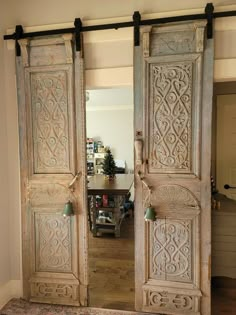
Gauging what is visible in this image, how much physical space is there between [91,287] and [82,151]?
144cm

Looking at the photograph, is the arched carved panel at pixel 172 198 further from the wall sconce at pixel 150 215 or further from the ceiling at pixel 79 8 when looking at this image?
the ceiling at pixel 79 8

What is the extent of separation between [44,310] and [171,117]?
6.48 feet

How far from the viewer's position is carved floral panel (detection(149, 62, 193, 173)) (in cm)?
209

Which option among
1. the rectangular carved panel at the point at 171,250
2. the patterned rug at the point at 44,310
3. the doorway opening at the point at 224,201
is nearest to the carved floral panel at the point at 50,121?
the rectangular carved panel at the point at 171,250

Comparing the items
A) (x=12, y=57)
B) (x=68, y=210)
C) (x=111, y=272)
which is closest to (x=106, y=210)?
(x=111, y=272)

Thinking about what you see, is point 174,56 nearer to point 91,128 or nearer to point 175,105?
point 175,105

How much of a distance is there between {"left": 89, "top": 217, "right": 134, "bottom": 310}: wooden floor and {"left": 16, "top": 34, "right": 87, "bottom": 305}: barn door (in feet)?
0.97

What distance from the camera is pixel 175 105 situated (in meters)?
2.11

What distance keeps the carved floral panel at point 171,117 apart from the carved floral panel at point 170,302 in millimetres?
1035

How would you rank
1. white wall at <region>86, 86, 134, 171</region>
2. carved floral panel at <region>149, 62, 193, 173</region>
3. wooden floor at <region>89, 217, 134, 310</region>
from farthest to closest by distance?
white wall at <region>86, 86, 134, 171</region> < wooden floor at <region>89, 217, 134, 310</region> < carved floral panel at <region>149, 62, 193, 173</region>

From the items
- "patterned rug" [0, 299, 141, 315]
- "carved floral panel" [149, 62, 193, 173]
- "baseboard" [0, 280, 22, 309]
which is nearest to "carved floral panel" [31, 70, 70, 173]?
"carved floral panel" [149, 62, 193, 173]

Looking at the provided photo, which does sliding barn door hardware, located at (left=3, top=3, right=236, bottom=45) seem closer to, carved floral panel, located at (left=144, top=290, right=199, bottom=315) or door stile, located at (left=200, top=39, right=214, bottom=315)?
door stile, located at (left=200, top=39, right=214, bottom=315)

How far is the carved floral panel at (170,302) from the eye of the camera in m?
2.17

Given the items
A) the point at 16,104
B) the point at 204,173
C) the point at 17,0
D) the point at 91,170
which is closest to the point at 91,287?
the point at 204,173
